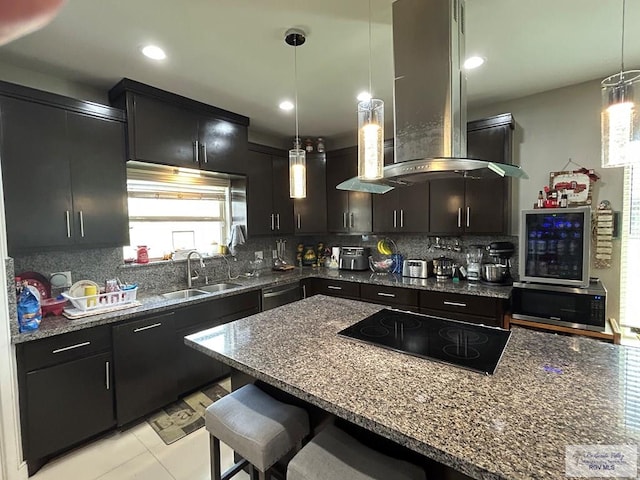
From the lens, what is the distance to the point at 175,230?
322 cm

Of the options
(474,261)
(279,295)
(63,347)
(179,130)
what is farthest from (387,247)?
(63,347)

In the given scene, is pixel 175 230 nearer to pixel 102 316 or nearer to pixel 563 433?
pixel 102 316

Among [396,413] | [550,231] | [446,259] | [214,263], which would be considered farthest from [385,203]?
[396,413]

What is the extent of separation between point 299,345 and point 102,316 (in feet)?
5.08

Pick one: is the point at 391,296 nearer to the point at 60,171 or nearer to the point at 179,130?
the point at 179,130

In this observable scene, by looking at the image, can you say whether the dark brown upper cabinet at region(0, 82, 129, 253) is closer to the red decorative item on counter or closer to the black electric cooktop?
the red decorative item on counter

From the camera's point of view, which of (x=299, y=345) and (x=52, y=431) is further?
(x=52, y=431)

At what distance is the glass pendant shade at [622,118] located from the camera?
1.21m

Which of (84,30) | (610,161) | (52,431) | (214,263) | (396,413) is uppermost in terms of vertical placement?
(84,30)

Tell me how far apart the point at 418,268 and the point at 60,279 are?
324 cm

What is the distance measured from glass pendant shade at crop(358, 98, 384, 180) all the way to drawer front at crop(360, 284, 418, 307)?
1.95 metres

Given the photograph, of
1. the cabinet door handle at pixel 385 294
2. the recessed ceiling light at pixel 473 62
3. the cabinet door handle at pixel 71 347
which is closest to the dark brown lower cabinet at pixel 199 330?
the cabinet door handle at pixel 71 347

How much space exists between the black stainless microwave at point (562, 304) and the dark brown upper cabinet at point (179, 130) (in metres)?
2.92

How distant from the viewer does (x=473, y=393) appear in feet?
3.46
